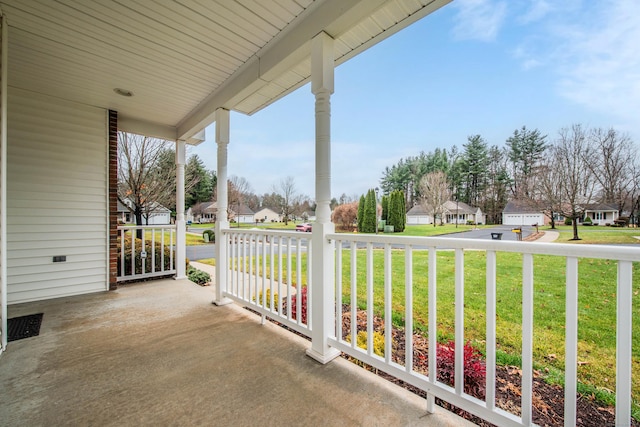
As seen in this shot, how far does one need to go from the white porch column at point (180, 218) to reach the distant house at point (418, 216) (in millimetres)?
3703

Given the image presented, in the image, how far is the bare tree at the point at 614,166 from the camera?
59.1 inches

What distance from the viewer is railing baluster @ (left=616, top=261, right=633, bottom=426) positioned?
1.00m

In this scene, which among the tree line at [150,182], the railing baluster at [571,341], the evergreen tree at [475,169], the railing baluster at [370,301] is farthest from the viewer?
the tree line at [150,182]

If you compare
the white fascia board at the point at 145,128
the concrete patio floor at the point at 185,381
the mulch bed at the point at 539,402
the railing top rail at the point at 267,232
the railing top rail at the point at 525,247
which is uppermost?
the white fascia board at the point at 145,128

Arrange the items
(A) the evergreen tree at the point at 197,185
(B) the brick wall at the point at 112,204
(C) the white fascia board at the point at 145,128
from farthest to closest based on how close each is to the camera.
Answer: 1. (A) the evergreen tree at the point at 197,185
2. (C) the white fascia board at the point at 145,128
3. (B) the brick wall at the point at 112,204

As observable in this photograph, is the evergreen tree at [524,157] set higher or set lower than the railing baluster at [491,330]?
higher

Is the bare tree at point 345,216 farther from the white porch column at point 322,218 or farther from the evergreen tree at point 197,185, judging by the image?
the evergreen tree at point 197,185

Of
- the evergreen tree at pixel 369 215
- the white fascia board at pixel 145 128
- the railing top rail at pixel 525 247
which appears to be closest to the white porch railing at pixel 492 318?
the railing top rail at pixel 525 247

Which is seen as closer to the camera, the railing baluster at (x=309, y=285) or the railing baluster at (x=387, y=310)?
the railing baluster at (x=387, y=310)

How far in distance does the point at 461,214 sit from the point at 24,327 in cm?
458

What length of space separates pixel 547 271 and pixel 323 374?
2109mm

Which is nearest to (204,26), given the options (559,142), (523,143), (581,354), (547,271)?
(559,142)

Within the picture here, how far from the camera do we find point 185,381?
5.83ft

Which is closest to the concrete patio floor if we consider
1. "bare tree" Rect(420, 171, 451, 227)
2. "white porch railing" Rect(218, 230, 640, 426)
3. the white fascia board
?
"white porch railing" Rect(218, 230, 640, 426)
